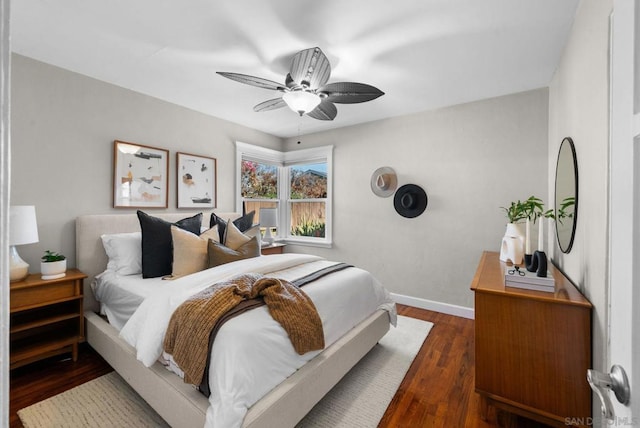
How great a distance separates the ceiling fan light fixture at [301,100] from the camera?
2.17m

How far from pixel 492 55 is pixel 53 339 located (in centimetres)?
426

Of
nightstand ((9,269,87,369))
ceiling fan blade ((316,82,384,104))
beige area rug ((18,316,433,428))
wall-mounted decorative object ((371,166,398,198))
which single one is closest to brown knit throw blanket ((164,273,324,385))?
beige area rug ((18,316,433,428))

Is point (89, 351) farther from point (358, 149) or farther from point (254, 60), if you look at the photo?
point (358, 149)

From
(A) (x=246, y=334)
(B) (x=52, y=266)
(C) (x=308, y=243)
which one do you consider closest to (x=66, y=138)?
(B) (x=52, y=266)

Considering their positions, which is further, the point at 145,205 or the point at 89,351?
the point at 145,205

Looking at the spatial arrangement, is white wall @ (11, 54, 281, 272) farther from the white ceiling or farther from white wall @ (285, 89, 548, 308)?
white wall @ (285, 89, 548, 308)

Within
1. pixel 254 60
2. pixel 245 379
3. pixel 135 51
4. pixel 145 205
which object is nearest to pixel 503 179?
pixel 254 60

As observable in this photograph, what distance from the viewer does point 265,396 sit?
140 centimetres

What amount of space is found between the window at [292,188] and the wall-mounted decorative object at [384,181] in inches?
30.5

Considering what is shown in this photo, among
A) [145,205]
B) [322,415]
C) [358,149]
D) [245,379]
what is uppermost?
[358,149]

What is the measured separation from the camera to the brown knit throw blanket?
1407 millimetres

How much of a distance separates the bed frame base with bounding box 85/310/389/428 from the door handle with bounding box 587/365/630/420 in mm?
1254

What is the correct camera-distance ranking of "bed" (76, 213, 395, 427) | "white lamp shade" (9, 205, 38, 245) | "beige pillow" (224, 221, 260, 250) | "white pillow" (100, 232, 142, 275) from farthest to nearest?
"beige pillow" (224, 221, 260, 250), "white pillow" (100, 232, 142, 275), "white lamp shade" (9, 205, 38, 245), "bed" (76, 213, 395, 427)

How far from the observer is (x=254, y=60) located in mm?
2328
